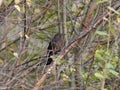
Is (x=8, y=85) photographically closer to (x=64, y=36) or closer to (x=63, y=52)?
(x=63, y=52)

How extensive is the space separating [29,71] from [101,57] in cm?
77

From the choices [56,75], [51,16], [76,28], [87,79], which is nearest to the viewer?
[87,79]

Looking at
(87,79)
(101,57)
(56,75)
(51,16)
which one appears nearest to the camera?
(101,57)

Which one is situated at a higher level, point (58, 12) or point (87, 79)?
point (58, 12)

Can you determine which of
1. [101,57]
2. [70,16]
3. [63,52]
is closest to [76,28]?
[70,16]

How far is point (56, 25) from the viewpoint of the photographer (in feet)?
12.8

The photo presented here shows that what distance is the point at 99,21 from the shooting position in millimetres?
2773

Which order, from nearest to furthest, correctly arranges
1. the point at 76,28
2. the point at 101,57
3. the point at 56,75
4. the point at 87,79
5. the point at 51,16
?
1. the point at 101,57
2. the point at 87,79
3. the point at 56,75
4. the point at 76,28
5. the point at 51,16

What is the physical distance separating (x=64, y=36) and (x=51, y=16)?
0.40 metres

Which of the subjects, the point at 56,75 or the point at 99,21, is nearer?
the point at 99,21

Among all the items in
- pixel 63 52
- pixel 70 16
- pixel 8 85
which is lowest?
pixel 8 85

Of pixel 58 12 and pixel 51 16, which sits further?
pixel 51 16

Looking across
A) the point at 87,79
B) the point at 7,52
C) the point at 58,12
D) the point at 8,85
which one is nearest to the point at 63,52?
the point at 87,79

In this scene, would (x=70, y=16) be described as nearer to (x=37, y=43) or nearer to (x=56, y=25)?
(x=56, y=25)
